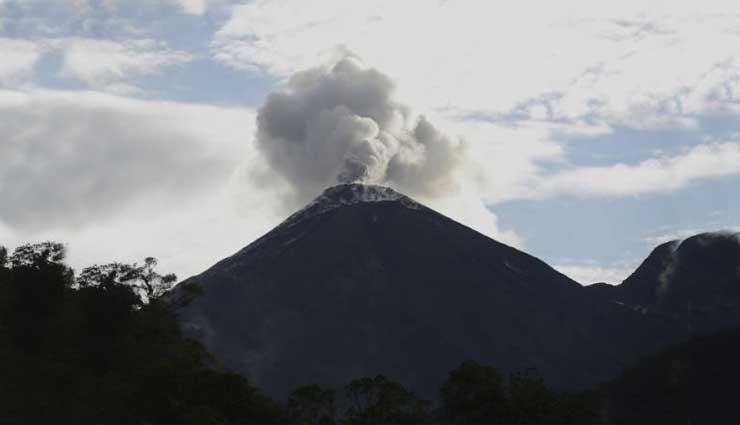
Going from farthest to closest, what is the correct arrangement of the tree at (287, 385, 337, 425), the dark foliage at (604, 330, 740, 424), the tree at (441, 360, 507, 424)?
1. the dark foliage at (604, 330, 740, 424)
2. the tree at (287, 385, 337, 425)
3. the tree at (441, 360, 507, 424)

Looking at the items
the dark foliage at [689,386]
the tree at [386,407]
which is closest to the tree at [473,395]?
the tree at [386,407]

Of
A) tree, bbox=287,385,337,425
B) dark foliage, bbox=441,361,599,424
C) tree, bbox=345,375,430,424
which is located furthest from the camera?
tree, bbox=287,385,337,425

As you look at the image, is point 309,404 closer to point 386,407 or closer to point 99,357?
point 386,407

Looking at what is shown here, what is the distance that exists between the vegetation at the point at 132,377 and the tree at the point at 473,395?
11 centimetres

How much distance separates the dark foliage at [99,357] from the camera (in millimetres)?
86312

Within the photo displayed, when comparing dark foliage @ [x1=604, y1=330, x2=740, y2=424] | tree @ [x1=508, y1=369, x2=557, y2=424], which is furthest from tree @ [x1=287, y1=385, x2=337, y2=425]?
dark foliage @ [x1=604, y1=330, x2=740, y2=424]

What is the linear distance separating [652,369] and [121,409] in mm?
77927

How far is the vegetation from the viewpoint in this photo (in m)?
87.3

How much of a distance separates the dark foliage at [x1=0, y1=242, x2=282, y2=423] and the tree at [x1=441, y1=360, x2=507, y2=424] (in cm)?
1757

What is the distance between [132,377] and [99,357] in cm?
527

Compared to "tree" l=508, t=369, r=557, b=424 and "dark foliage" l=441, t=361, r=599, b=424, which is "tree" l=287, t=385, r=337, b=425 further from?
"tree" l=508, t=369, r=557, b=424

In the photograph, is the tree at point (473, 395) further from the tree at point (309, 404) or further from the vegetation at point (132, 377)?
the tree at point (309, 404)

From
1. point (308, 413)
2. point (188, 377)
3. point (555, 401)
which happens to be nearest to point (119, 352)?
point (188, 377)

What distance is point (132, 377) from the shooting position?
9481 cm
